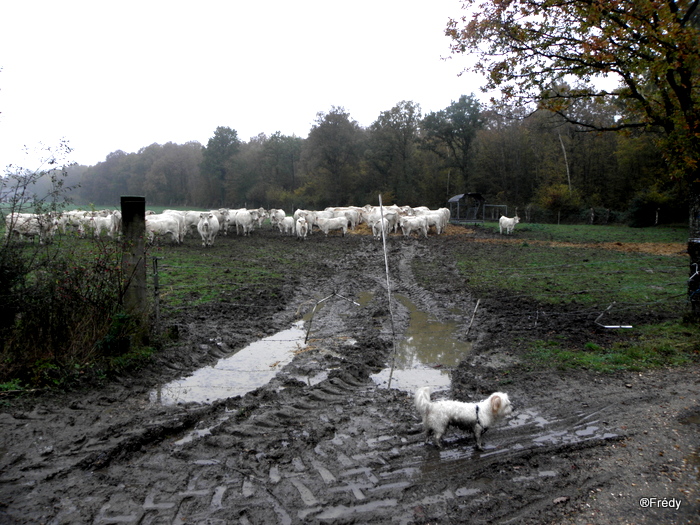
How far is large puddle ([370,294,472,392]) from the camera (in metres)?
7.07

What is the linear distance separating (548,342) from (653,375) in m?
1.85

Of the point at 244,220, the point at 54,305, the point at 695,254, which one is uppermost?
the point at 244,220

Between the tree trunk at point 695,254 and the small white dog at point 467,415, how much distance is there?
6046mm

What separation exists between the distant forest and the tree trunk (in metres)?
23.1

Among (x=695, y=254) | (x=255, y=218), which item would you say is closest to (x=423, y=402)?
(x=695, y=254)

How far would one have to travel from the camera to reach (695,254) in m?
8.84

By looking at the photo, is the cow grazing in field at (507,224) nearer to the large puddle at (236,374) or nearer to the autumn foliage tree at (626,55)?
the autumn foliage tree at (626,55)

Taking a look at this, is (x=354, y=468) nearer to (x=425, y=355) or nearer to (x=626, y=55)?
(x=425, y=355)

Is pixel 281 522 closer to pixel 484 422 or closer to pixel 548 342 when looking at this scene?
pixel 484 422

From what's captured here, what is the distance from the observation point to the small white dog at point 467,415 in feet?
16.0

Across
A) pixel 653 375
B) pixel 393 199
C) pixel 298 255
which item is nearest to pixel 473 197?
pixel 393 199

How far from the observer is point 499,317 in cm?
1023

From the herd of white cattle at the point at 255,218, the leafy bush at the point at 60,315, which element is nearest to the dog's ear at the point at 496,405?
the leafy bush at the point at 60,315

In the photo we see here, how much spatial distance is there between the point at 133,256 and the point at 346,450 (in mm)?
5155
